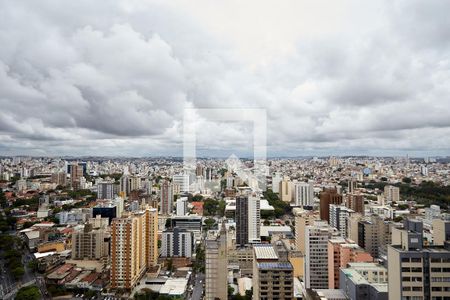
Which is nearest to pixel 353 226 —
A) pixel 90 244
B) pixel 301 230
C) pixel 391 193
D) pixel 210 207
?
pixel 301 230

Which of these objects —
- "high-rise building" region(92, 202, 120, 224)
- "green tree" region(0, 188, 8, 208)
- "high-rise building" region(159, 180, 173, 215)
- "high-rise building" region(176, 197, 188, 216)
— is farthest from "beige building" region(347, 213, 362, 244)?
"green tree" region(0, 188, 8, 208)

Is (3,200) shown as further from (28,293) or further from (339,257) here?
(339,257)

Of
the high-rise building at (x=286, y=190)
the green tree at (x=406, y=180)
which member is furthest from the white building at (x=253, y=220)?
the green tree at (x=406, y=180)

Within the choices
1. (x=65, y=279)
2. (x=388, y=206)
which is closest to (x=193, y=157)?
(x=65, y=279)

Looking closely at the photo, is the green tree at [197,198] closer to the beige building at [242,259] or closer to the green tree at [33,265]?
the beige building at [242,259]

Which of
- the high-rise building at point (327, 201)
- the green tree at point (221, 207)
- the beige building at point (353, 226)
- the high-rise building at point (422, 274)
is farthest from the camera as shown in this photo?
the high-rise building at point (327, 201)

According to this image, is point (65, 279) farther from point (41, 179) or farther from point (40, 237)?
point (41, 179)
